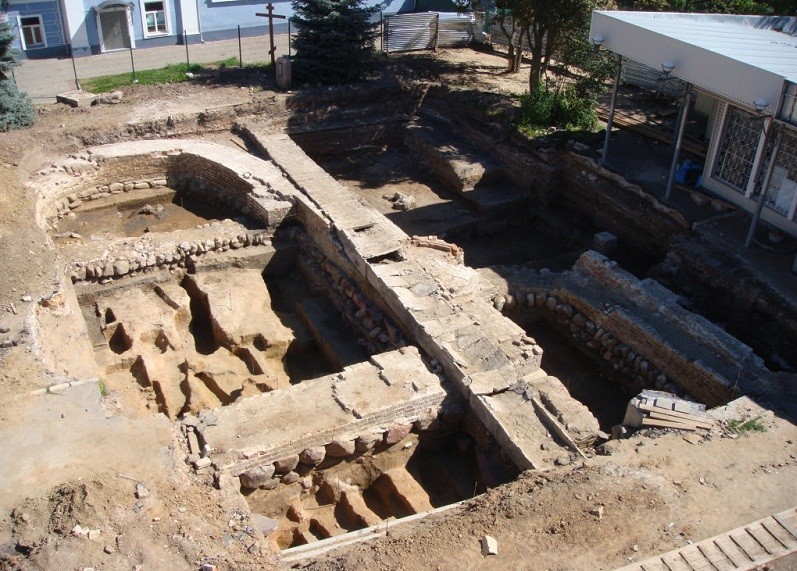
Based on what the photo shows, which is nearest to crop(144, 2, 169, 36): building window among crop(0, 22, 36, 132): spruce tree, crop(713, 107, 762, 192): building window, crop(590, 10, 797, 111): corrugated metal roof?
crop(0, 22, 36, 132): spruce tree

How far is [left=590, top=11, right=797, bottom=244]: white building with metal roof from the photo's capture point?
11836 mm

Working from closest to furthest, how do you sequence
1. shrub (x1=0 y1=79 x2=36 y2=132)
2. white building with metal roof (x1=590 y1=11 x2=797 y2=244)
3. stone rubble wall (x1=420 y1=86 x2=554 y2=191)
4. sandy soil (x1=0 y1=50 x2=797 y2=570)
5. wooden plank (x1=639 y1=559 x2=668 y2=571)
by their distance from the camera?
A: wooden plank (x1=639 y1=559 x2=668 y2=571), sandy soil (x1=0 y1=50 x2=797 y2=570), white building with metal roof (x1=590 y1=11 x2=797 y2=244), shrub (x1=0 y1=79 x2=36 y2=132), stone rubble wall (x1=420 y1=86 x2=554 y2=191)

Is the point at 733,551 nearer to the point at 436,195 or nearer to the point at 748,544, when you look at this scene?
the point at 748,544

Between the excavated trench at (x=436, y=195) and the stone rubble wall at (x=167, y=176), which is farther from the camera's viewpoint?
the excavated trench at (x=436, y=195)

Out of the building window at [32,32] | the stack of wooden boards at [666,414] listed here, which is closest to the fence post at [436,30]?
the building window at [32,32]

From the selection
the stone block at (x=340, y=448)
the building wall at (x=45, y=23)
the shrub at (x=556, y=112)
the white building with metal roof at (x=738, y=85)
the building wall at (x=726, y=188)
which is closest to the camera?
the stone block at (x=340, y=448)

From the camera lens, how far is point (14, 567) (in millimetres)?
6648

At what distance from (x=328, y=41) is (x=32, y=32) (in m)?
8.92

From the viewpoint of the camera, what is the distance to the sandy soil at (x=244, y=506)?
7.03m

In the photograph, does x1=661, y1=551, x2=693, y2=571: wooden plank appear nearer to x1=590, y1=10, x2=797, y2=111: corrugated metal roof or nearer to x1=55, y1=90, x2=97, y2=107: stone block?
x1=590, y1=10, x2=797, y2=111: corrugated metal roof

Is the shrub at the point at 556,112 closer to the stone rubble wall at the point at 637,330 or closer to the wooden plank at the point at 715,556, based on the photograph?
the stone rubble wall at the point at 637,330

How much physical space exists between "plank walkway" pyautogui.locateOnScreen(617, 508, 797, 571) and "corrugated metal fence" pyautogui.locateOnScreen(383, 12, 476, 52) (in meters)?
17.3

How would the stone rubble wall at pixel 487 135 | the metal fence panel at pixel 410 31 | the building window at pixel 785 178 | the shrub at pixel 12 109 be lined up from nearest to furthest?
1. the building window at pixel 785 178
2. the shrub at pixel 12 109
3. the stone rubble wall at pixel 487 135
4. the metal fence panel at pixel 410 31

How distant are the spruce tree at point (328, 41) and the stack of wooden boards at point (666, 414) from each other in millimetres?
12293
